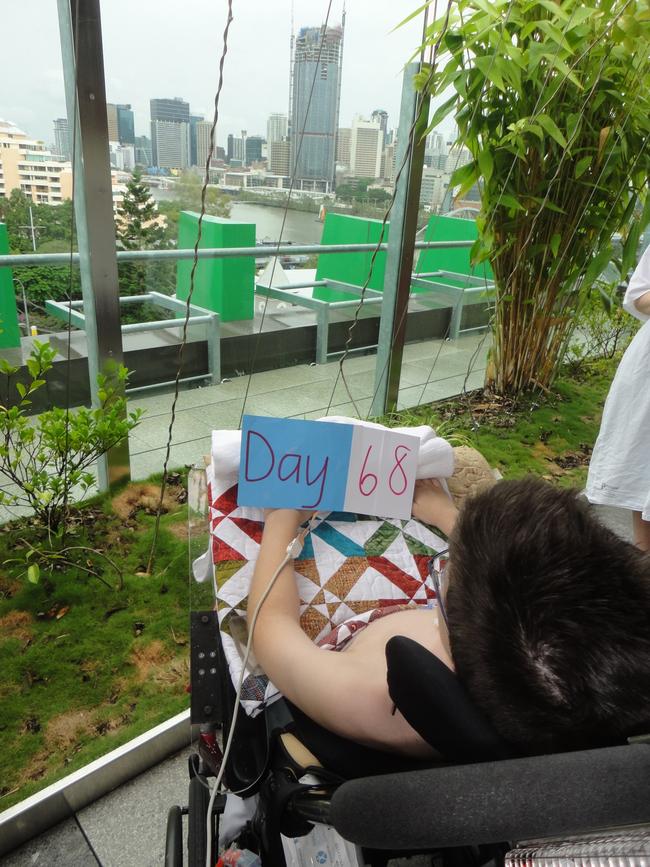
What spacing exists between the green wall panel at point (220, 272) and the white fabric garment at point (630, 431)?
1.35m

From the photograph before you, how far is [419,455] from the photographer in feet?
3.31

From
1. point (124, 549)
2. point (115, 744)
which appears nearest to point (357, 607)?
point (115, 744)

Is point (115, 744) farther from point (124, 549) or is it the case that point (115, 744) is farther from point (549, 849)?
point (549, 849)

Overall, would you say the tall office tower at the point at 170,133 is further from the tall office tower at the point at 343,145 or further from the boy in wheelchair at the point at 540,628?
the boy in wheelchair at the point at 540,628

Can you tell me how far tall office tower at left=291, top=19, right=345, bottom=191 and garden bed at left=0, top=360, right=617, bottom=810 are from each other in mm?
1227

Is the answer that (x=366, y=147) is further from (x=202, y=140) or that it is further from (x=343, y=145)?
(x=202, y=140)

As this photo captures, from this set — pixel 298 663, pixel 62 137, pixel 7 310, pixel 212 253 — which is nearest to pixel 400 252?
pixel 212 253

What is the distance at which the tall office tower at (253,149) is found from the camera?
204cm

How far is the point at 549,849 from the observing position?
46cm

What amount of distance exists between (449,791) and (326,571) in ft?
1.63

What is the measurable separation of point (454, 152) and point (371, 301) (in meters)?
0.79

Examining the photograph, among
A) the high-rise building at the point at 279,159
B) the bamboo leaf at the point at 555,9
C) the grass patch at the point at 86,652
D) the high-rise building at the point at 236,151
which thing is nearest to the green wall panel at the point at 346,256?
the high-rise building at the point at 279,159

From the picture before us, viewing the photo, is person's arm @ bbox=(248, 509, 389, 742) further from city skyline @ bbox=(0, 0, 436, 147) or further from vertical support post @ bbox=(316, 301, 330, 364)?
vertical support post @ bbox=(316, 301, 330, 364)

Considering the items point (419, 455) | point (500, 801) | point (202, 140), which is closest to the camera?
point (500, 801)
